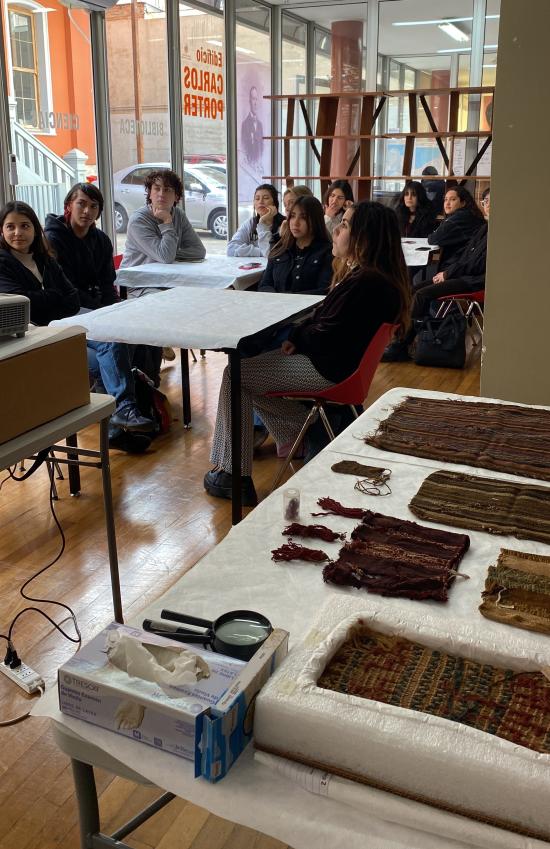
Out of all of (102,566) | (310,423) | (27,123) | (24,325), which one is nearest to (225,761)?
(24,325)

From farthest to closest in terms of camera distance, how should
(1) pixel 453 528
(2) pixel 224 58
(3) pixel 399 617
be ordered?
(2) pixel 224 58 → (1) pixel 453 528 → (3) pixel 399 617

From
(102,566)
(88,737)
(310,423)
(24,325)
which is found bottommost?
(102,566)

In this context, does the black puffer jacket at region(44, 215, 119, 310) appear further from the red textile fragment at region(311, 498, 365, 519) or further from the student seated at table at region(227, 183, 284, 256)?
the red textile fragment at region(311, 498, 365, 519)

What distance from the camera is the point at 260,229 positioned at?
572cm

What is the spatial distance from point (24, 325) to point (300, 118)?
7955 millimetres

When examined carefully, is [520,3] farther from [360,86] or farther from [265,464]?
[360,86]

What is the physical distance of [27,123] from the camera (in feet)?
18.9

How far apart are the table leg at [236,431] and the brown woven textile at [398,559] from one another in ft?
4.53

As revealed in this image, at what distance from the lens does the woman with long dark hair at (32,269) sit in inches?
150

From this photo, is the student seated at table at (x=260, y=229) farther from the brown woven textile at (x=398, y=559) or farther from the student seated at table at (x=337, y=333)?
the brown woven textile at (x=398, y=559)

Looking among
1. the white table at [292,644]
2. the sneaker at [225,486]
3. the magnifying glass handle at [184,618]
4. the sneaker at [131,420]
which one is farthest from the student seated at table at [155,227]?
the magnifying glass handle at [184,618]

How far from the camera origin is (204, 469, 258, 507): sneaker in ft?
11.0

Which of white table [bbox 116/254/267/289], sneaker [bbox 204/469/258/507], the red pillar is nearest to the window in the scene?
white table [bbox 116/254/267/289]

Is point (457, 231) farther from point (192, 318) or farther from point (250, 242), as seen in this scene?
point (192, 318)
